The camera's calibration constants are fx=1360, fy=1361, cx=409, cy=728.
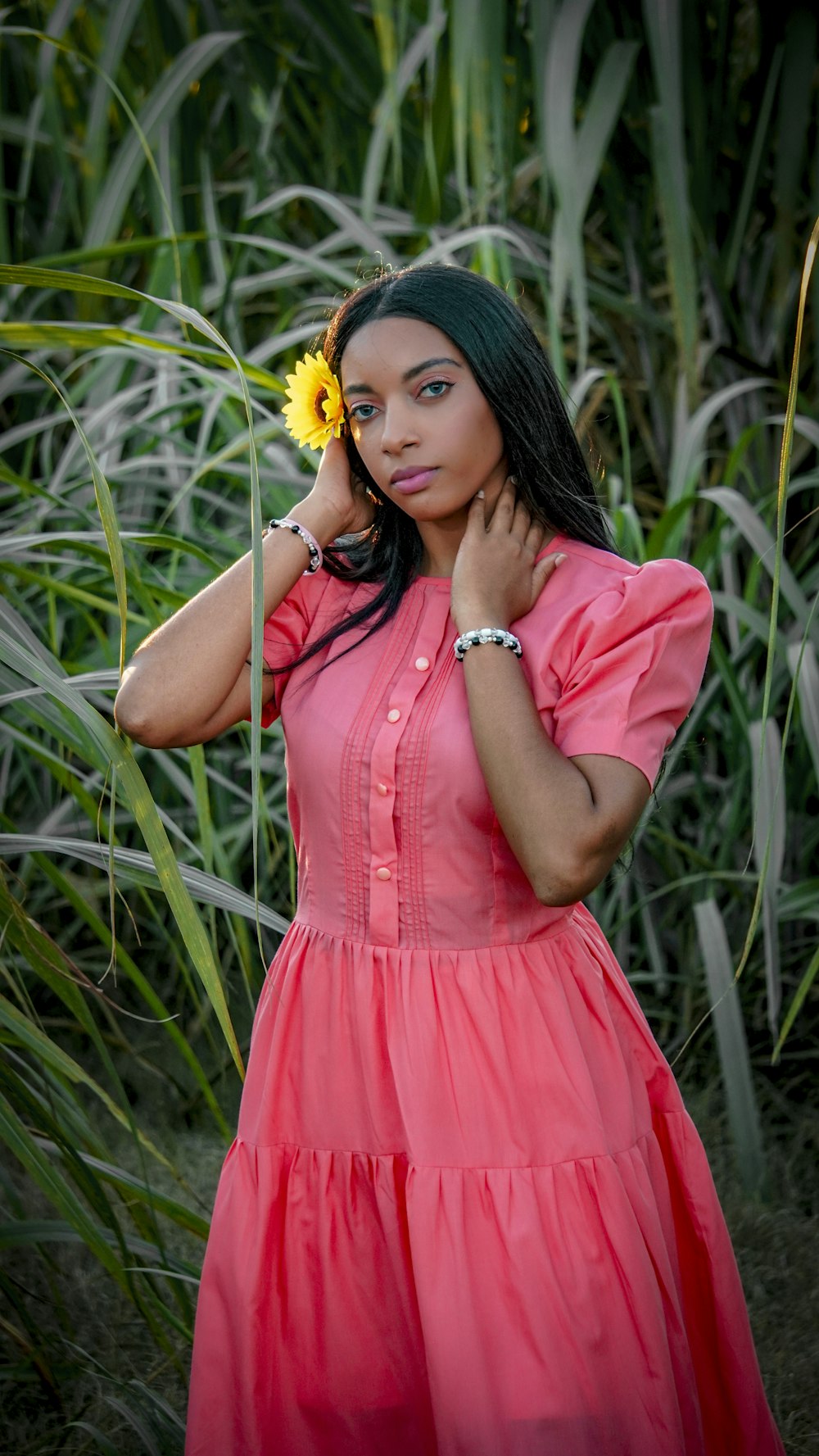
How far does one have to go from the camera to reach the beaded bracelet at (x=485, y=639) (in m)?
1.05

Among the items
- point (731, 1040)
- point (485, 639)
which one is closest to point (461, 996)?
point (485, 639)

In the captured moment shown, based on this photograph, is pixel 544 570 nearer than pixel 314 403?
Yes

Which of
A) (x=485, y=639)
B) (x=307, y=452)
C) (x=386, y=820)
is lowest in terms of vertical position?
(x=386, y=820)

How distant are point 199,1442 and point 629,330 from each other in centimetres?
189

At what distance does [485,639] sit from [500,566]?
0.09m

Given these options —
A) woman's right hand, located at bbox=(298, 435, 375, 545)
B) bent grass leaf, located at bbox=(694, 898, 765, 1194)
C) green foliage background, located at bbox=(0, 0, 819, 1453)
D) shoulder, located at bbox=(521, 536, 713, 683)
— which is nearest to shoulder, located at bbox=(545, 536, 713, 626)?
shoulder, located at bbox=(521, 536, 713, 683)

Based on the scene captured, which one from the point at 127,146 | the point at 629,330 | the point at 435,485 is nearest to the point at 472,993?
the point at 435,485

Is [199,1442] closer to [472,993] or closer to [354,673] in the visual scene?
[472,993]

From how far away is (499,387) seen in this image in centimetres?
112

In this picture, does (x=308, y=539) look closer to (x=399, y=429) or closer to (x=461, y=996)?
(x=399, y=429)

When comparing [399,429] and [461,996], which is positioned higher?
[399,429]

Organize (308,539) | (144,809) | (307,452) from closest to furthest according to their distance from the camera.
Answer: (144,809)
(308,539)
(307,452)

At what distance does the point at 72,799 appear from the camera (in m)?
1.80

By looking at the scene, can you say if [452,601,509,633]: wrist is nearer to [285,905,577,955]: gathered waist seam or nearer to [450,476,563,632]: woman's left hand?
[450,476,563,632]: woman's left hand
